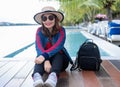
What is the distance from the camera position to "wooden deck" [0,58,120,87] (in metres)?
3.05

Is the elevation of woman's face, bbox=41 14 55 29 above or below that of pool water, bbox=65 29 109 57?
above

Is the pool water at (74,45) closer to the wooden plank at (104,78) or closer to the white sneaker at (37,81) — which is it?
the wooden plank at (104,78)

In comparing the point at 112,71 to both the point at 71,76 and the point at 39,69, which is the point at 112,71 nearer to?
the point at 71,76

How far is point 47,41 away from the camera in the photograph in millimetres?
3439

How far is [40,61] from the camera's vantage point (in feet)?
10.1

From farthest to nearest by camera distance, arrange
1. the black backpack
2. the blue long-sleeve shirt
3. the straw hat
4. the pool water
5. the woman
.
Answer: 1. the pool water
2. the black backpack
3. the straw hat
4. the blue long-sleeve shirt
5. the woman

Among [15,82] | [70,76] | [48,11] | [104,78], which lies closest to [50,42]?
[48,11]

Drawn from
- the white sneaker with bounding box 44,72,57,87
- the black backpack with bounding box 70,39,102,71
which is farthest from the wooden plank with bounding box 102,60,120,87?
the white sneaker with bounding box 44,72,57,87

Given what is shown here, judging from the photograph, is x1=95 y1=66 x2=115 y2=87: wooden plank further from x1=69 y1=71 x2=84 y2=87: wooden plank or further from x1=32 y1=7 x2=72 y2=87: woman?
x1=32 y1=7 x2=72 y2=87: woman

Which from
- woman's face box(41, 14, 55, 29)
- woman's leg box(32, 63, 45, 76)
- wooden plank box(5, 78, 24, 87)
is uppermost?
woman's face box(41, 14, 55, 29)

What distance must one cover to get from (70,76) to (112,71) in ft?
2.05

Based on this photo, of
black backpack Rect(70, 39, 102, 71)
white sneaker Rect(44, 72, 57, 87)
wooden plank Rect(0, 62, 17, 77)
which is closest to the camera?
white sneaker Rect(44, 72, 57, 87)

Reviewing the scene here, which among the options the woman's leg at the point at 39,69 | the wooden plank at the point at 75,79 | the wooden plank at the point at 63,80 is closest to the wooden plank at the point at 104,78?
the wooden plank at the point at 75,79

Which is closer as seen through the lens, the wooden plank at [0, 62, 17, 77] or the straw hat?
the straw hat
